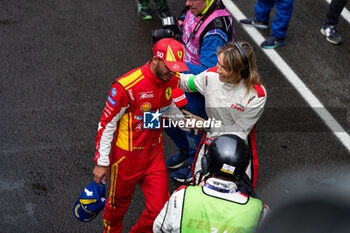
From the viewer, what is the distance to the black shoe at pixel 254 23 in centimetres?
770

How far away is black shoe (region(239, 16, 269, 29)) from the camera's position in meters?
7.70

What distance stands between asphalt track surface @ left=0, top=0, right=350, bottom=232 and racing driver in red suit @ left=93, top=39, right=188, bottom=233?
2.64 ft

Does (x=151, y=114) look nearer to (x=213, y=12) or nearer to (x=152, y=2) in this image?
(x=213, y=12)

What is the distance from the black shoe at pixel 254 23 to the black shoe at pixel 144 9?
1710 millimetres

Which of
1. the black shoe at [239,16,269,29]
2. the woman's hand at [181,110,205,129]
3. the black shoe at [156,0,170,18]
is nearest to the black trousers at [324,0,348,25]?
the black shoe at [239,16,269,29]

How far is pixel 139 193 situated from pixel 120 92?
1.80 m

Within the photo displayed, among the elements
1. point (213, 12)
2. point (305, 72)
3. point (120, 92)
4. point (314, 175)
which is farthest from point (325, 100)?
point (120, 92)

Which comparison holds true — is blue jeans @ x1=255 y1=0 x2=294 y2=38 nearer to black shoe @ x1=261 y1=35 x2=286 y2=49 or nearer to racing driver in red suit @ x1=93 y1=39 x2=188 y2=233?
black shoe @ x1=261 y1=35 x2=286 y2=49

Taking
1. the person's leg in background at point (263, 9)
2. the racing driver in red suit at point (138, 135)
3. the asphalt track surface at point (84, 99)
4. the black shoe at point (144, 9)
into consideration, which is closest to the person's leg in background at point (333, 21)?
the asphalt track surface at point (84, 99)

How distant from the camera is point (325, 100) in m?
6.34

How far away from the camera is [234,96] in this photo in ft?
12.4

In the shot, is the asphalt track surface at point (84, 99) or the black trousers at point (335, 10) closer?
the asphalt track surface at point (84, 99)

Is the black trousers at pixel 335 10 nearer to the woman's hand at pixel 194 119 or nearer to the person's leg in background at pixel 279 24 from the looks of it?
the person's leg in background at pixel 279 24

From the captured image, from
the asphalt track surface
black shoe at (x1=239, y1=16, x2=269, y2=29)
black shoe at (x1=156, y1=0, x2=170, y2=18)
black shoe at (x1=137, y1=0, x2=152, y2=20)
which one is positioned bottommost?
the asphalt track surface
